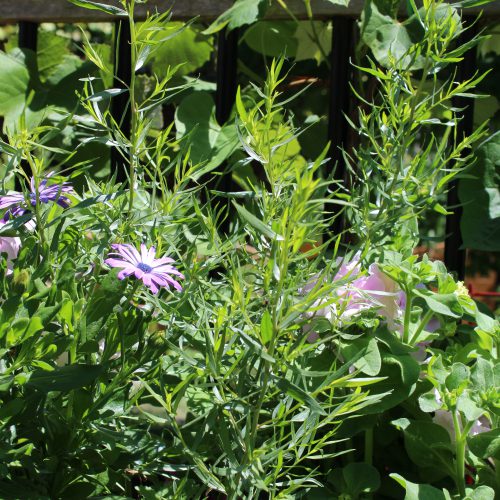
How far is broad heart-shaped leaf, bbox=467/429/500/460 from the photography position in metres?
0.88

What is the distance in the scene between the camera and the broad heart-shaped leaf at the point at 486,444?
88 cm

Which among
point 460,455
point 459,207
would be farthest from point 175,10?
point 460,455

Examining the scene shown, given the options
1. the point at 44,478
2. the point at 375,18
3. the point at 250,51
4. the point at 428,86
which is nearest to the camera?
the point at 44,478

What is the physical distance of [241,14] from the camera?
1344 mm

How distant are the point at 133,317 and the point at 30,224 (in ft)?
0.64

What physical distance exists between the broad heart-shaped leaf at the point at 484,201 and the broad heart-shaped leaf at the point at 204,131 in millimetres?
407

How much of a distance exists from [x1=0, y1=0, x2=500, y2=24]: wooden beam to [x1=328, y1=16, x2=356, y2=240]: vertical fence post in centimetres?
3

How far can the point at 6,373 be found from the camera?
30.1 inches

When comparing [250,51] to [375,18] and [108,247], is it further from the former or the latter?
[108,247]

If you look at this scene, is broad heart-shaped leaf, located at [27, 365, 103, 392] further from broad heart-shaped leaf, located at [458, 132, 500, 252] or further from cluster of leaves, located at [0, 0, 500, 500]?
broad heart-shaped leaf, located at [458, 132, 500, 252]

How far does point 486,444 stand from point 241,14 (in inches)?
31.1

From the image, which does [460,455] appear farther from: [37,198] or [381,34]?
[381,34]

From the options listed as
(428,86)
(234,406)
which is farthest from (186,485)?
(428,86)

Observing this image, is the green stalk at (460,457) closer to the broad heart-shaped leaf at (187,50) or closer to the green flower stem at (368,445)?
the green flower stem at (368,445)
